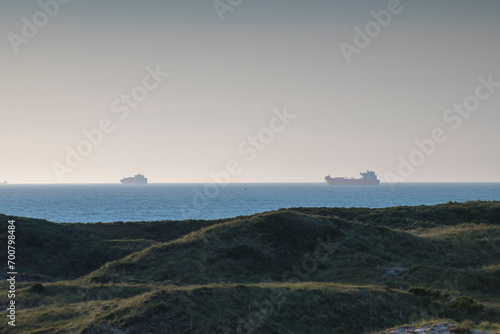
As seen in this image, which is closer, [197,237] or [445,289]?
[445,289]

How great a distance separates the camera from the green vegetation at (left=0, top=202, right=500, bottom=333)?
2647 centimetres

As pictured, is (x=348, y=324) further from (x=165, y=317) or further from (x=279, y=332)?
(x=165, y=317)

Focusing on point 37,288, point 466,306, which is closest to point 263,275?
point 466,306

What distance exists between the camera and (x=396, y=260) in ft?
150

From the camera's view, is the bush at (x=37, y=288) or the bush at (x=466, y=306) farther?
the bush at (x=37, y=288)

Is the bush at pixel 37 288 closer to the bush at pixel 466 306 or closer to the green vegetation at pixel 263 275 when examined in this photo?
the green vegetation at pixel 263 275

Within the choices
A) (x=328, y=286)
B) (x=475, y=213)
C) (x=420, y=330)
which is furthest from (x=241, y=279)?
(x=475, y=213)

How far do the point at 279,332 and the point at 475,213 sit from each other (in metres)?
59.7

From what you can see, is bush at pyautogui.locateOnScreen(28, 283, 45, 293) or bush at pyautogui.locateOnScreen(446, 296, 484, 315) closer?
bush at pyautogui.locateOnScreen(446, 296, 484, 315)

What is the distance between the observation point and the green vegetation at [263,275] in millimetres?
26469

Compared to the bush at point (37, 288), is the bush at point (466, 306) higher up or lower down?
lower down

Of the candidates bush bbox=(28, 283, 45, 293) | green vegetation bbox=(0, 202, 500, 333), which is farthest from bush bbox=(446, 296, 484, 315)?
bush bbox=(28, 283, 45, 293)

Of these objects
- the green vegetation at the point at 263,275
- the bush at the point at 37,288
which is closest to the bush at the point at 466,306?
the green vegetation at the point at 263,275

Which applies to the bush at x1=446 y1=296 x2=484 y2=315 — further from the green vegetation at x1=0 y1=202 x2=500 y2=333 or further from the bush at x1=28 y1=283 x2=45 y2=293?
the bush at x1=28 y1=283 x2=45 y2=293
